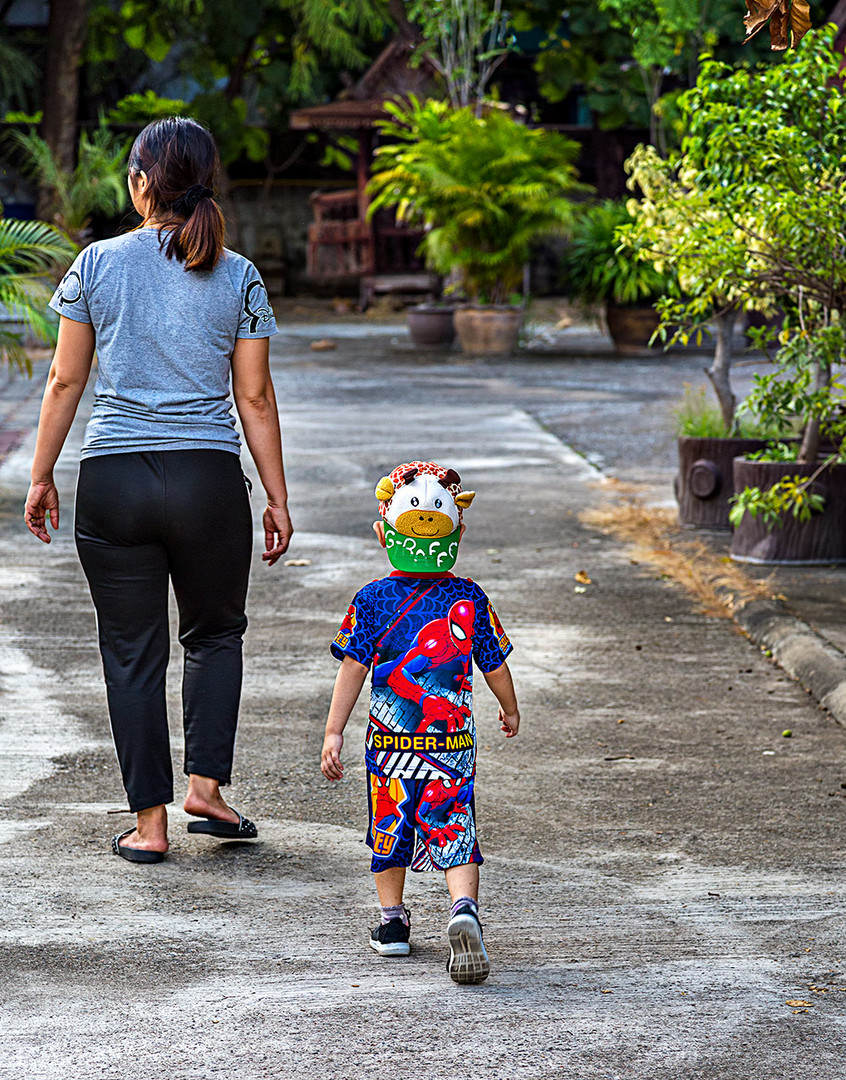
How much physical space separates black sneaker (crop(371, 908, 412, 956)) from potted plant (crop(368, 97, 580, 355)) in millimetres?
16254

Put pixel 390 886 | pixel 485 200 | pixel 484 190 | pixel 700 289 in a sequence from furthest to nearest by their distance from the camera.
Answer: pixel 484 190, pixel 485 200, pixel 700 289, pixel 390 886

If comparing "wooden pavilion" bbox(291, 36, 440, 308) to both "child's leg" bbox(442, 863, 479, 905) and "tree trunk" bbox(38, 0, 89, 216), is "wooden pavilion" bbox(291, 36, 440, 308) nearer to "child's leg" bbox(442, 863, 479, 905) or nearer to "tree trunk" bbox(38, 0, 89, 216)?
"tree trunk" bbox(38, 0, 89, 216)

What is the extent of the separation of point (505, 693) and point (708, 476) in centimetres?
525

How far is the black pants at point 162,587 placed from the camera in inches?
158

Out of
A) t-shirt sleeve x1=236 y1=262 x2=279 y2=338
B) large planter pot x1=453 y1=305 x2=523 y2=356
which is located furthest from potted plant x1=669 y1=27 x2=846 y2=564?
large planter pot x1=453 y1=305 x2=523 y2=356

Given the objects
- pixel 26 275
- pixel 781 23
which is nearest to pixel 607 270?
pixel 26 275

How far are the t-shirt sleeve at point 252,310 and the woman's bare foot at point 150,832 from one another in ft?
4.27

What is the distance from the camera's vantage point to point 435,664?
138 inches

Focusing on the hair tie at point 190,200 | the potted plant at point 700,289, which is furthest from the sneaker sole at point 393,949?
the potted plant at point 700,289

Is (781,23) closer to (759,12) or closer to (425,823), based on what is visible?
(759,12)

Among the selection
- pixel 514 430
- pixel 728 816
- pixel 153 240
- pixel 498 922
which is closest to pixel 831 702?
pixel 728 816

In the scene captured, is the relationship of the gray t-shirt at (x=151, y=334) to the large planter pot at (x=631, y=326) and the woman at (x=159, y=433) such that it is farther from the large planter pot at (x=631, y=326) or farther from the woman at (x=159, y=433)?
the large planter pot at (x=631, y=326)

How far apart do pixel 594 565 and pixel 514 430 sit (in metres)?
5.13

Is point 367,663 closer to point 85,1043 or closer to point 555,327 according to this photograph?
point 85,1043
